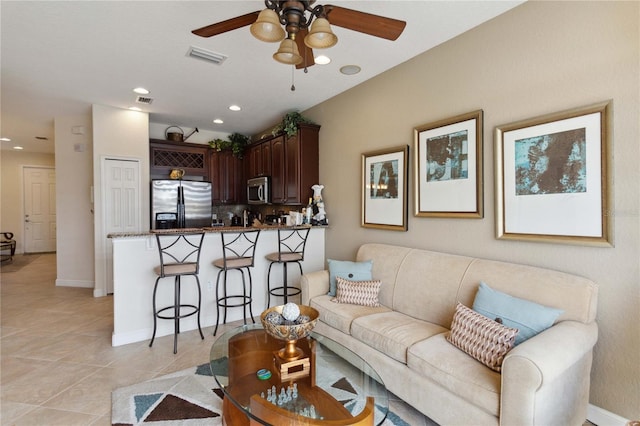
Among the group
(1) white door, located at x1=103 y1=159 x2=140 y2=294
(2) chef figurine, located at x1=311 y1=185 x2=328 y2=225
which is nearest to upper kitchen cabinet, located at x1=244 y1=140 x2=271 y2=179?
(2) chef figurine, located at x1=311 y1=185 x2=328 y2=225

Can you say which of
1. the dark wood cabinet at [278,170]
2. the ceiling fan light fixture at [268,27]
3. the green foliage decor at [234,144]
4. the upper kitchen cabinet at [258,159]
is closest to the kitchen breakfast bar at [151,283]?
the dark wood cabinet at [278,170]

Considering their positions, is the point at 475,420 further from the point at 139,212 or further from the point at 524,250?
the point at 139,212

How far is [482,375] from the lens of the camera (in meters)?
1.74

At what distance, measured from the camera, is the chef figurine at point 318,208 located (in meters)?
4.39

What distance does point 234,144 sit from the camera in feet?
20.3

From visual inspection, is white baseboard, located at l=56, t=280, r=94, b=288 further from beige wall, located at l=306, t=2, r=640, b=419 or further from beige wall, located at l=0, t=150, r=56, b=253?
beige wall, located at l=306, t=2, r=640, b=419

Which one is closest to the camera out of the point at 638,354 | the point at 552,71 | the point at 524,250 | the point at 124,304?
the point at 638,354

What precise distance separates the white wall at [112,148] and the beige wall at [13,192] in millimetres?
6065

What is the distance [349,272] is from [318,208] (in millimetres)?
1433

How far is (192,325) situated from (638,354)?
3825mm

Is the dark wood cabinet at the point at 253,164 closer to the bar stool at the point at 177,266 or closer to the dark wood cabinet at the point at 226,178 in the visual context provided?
the dark wood cabinet at the point at 226,178

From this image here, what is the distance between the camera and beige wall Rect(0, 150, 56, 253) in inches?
334

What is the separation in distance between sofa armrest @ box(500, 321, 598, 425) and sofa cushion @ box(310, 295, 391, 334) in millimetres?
1285

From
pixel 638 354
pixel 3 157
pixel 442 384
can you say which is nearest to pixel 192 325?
pixel 442 384
